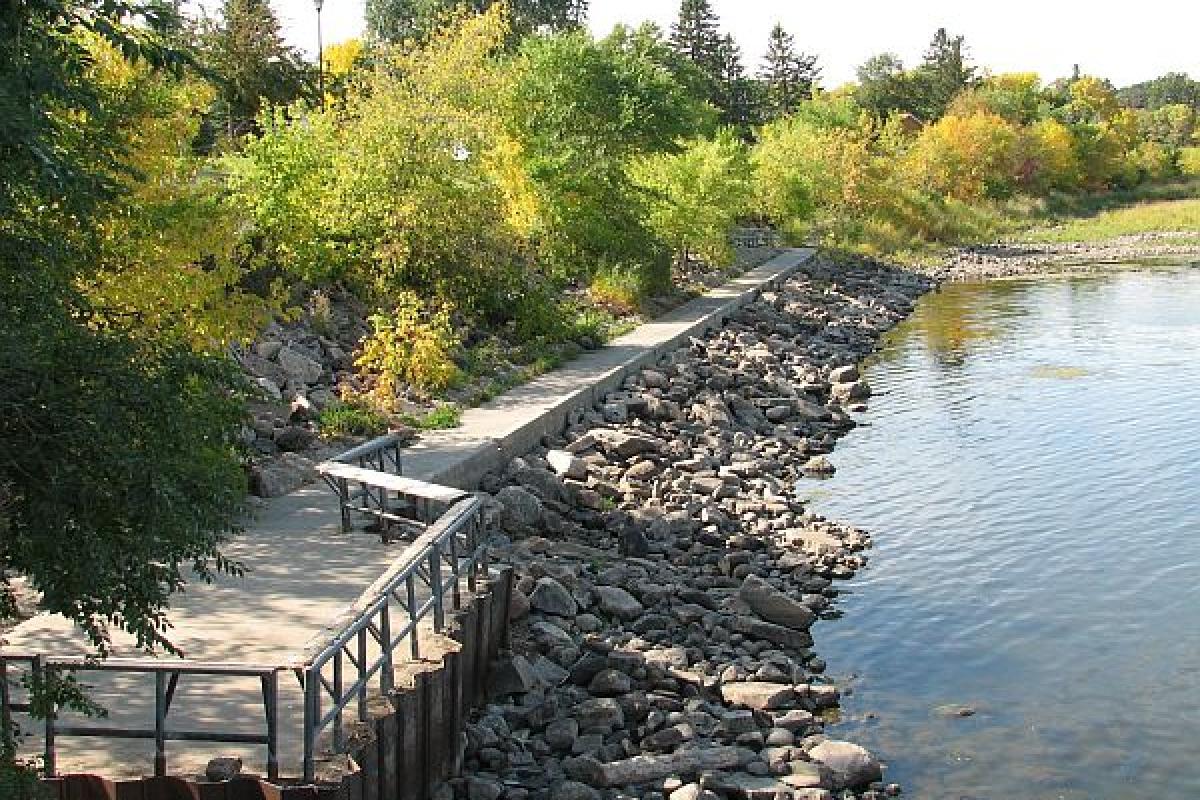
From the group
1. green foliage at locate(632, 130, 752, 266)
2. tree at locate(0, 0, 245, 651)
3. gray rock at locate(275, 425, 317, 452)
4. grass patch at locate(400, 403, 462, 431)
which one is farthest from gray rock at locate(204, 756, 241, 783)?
green foliage at locate(632, 130, 752, 266)

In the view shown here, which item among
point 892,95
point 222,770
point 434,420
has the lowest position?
point 222,770

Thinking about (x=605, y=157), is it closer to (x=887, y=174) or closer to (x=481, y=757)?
(x=481, y=757)

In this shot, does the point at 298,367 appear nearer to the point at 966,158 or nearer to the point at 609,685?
the point at 609,685

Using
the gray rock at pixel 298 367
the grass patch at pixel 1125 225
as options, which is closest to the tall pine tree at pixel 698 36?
the grass patch at pixel 1125 225

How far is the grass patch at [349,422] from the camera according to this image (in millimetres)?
17594

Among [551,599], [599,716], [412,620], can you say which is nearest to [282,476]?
[551,599]

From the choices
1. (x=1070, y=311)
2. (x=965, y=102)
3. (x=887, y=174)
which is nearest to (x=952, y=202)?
(x=887, y=174)

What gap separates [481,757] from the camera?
10.6 meters

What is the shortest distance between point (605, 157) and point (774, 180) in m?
27.9

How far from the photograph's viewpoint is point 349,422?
704 inches

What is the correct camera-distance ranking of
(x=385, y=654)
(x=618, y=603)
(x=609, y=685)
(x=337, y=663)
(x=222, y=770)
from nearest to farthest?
(x=222, y=770)
(x=337, y=663)
(x=385, y=654)
(x=609, y=685)
(x=618, y=603)

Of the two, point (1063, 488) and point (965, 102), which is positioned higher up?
point (965, 102)

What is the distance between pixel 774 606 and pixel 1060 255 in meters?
54.5

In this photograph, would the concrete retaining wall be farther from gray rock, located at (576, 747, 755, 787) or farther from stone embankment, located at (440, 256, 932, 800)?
gray rock, located at (576, 747, 755, 787)
